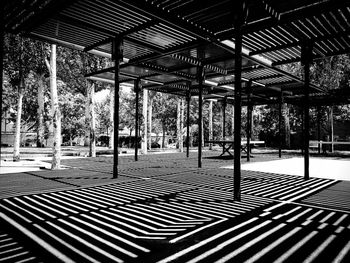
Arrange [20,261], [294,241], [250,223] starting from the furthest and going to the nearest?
[250,223] → [294,241] → [20,261]

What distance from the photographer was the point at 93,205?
4.37 meters

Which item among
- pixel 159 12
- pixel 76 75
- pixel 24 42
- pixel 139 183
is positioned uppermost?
pixel 76 75

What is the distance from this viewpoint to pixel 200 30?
642 centimetres

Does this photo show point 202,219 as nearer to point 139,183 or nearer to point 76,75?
point 139,183

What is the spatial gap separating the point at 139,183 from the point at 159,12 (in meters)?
4.20

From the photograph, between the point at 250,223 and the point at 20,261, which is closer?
the point at 20,261

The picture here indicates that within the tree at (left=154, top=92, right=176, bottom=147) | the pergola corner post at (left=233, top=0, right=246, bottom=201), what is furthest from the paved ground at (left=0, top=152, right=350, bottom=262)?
the tree at (left=154, top=92, right=176, bottom=147)

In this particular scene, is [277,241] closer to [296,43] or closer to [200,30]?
[200,30]

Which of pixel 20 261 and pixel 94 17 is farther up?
pixel 94 17

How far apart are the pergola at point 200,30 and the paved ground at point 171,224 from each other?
3.56 ft

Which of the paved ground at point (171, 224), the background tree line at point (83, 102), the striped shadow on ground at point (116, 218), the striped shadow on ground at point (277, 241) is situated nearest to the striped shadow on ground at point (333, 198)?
the paved ground at point (171, 224)

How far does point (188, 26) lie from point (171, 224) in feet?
15.5

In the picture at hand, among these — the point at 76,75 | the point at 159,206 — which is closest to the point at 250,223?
the point at 159,206

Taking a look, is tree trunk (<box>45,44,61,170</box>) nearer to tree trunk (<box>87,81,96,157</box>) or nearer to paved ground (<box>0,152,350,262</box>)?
paved ground (<box>0,152,350,262</box>)
